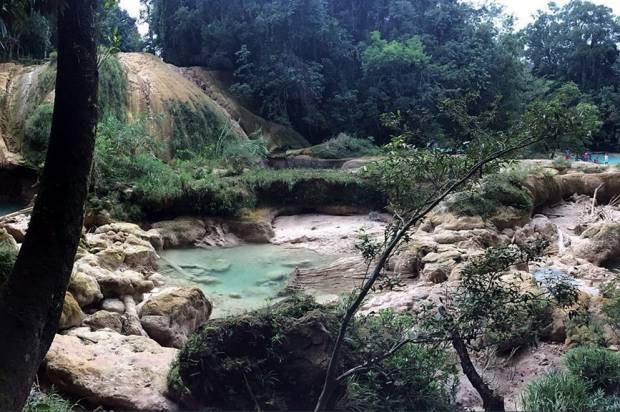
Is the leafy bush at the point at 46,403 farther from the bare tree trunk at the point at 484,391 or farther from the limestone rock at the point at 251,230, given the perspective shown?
the limestone rock at the point at 251,230

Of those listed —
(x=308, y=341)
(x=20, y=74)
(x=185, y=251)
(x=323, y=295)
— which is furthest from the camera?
(x=20, y=74)

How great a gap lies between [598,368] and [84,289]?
16.6 ft

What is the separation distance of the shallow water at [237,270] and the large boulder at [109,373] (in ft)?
8.46

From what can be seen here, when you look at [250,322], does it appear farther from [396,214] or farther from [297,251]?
[297,251]

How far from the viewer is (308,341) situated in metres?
3.85

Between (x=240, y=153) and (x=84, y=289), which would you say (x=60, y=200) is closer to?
(x=84, y=289)

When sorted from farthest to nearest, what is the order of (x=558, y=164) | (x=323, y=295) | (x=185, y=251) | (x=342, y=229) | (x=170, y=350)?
(x=558, y=164)
(x=342, y=229)
(x=185, y=251)
(x=323, y=295)
(x=170, y=350)

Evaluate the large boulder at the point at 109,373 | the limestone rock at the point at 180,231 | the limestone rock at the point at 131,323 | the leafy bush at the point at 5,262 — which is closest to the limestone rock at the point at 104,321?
the limestone rock at the point at 131,323

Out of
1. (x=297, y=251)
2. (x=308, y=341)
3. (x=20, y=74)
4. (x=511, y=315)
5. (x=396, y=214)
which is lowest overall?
(x=297, y=251)

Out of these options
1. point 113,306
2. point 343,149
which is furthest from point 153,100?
point 113,306

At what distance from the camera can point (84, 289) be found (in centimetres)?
560

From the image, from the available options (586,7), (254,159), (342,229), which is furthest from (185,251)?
(586,7)

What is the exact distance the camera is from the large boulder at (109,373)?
380 cm

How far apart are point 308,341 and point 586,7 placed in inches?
1228
